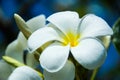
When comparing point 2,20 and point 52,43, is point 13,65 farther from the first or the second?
point 2,20

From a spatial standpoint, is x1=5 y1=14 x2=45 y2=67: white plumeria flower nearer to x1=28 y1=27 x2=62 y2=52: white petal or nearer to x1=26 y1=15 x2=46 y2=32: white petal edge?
x1=26 y1=15 x2=46 y2=32: white petal edge

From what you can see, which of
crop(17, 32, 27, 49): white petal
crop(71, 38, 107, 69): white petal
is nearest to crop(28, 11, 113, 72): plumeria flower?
crop(71, 38, 107, 69): white petal

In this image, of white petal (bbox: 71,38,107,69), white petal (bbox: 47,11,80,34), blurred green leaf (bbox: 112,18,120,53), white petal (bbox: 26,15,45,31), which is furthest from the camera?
blurred green leaf (bbox: 112,18,120,53)

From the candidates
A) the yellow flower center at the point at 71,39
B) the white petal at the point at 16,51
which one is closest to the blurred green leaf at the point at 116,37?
the yellow flower center at the point at 71,39

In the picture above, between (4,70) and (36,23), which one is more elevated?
(36,23)

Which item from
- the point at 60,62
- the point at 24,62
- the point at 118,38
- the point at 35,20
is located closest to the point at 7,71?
the point at 24,62

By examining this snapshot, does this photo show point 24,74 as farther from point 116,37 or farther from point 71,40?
point 116,37

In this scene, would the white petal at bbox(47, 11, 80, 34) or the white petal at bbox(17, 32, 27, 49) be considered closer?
the white petal at bbox(47, 11, 80, 34)

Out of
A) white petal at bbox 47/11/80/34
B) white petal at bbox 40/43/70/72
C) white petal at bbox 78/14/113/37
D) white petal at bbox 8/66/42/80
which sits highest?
white petal at bbox 47/11/80/34

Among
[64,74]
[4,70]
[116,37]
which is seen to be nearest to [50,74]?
[64,74]
